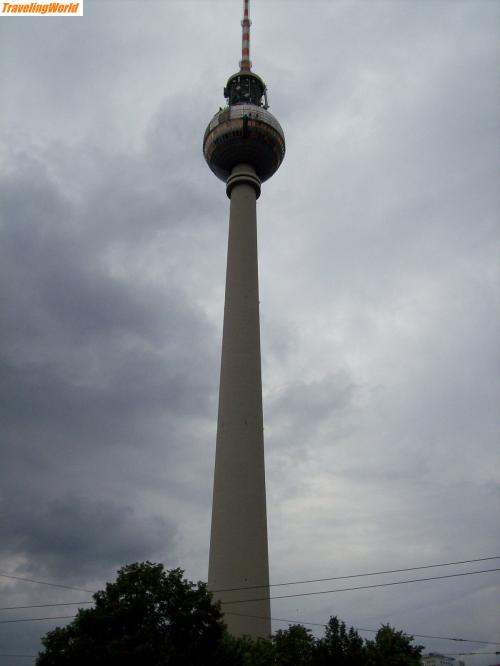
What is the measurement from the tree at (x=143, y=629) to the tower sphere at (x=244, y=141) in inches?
1822

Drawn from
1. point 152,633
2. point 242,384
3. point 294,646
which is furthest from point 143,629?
point 242,384

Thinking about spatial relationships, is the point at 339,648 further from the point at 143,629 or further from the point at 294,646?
the point at 143,629

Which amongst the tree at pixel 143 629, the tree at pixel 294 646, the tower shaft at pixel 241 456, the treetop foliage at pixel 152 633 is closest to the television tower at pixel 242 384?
the tower shaft at pixel 241 456

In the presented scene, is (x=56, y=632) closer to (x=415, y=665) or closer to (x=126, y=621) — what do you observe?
(x=126, y=621)

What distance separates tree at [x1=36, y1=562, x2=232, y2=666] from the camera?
28203 millimetres

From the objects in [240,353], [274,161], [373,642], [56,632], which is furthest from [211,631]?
[274,161]

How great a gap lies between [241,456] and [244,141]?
34.5m

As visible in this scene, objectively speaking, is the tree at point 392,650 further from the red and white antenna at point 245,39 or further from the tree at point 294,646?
the red and white antenna at point 245,39

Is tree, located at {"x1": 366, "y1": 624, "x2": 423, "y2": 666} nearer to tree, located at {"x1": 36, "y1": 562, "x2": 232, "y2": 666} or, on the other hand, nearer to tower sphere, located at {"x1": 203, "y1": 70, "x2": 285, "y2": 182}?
tree, located at {"x1": 36, "y1": 562, "x2": 232, "y2": 666}

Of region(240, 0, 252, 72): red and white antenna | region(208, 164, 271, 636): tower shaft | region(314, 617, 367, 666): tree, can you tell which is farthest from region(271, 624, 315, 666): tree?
region(240, 0, 252, 72): red and white antenna

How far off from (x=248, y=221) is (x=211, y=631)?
39.7m

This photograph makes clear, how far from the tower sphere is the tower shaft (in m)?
7.65

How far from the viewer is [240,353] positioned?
5250 centimetres

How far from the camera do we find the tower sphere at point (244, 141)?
2544 inches
